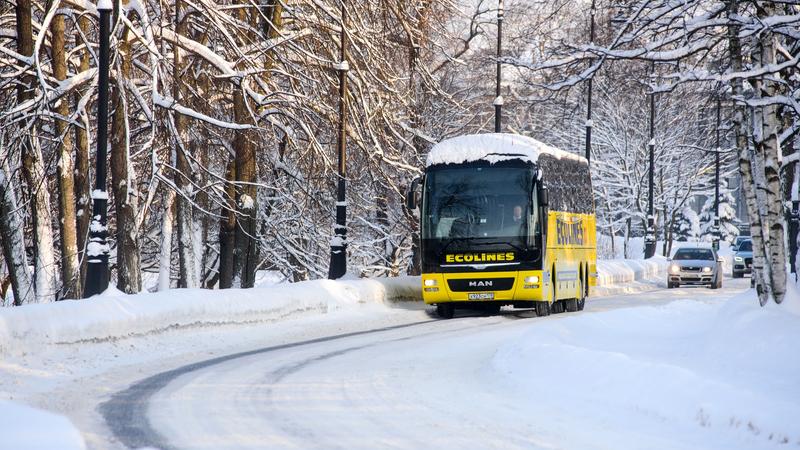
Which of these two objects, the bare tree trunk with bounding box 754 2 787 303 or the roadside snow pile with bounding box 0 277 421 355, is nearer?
the roadside snow pile with bounding box 0 277 421 355

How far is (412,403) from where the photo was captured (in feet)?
34.8

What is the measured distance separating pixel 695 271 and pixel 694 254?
1562 mm

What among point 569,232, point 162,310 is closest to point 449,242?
point 569,232

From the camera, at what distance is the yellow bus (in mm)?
24062

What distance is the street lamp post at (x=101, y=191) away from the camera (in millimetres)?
16969

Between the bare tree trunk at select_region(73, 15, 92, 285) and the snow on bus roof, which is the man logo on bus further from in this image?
the bare tree trunk at select_region(73, 15, 92, 285)

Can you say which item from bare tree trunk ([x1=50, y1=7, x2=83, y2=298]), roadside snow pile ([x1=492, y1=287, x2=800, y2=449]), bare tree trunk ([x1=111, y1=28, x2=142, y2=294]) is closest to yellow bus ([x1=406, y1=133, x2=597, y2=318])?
roadside snow pile ([x1=492, y1=287, x2=800, y2=449])

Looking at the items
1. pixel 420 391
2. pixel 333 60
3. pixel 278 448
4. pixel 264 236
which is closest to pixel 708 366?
pixel 420 391

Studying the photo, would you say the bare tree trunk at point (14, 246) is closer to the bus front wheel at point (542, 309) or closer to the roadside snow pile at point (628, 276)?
the bus front wheel at point (542, 309)

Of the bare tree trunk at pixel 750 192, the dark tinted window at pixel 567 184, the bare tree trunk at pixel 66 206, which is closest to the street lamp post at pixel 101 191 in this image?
the bare tree trunk at pixel 66 206

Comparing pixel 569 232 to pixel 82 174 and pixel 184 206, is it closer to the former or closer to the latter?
pixel 184 206

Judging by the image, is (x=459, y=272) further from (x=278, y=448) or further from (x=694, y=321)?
(x=278, y=448)

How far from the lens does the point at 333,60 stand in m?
25.5

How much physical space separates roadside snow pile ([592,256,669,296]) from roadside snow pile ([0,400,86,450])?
31811 millimetres
